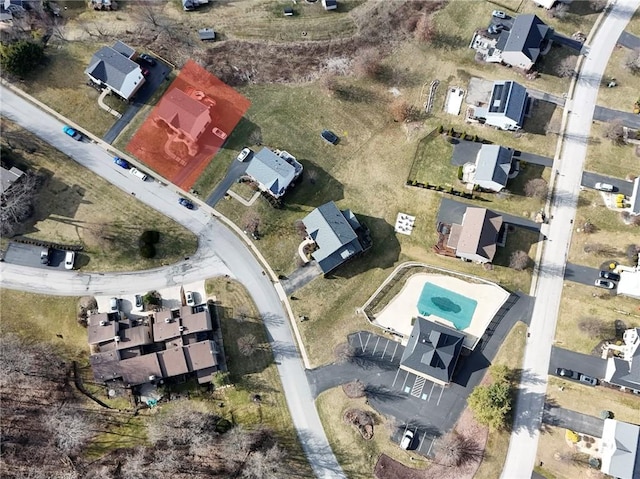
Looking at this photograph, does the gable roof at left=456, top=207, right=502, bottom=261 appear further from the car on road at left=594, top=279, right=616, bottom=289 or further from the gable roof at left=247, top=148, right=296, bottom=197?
the gable roof at left=247, top=148, right=296, bottom=197

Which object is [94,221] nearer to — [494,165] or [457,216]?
[457,216]

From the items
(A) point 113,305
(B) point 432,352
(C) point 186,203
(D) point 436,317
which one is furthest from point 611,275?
(A) point 113,305

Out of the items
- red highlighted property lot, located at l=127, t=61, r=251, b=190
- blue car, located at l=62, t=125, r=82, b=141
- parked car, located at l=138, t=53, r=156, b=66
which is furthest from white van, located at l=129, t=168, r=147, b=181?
parked car, located at l=138, t=53, r=156, b=66

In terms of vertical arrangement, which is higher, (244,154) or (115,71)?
(115,71)

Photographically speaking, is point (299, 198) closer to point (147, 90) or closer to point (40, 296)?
point (147, 90)

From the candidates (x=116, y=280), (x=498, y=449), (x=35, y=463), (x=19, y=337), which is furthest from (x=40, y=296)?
(x=498, y=449)

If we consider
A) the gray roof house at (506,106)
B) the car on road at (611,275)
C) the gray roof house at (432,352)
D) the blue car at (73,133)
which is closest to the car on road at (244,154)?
the blue car at (73,133)
